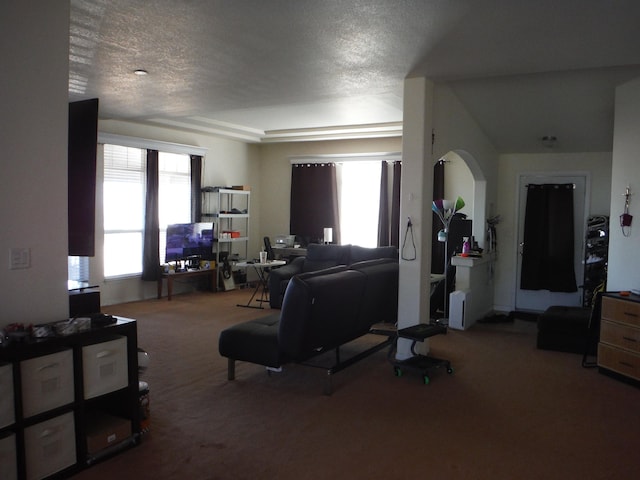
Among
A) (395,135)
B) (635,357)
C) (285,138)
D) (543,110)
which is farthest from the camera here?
(285,138)

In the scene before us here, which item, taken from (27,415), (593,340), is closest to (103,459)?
(27,415)

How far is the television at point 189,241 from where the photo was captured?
7.49 m

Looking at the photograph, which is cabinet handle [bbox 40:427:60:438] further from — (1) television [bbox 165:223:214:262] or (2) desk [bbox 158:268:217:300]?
(1) television [bbox 165:223:214:262]

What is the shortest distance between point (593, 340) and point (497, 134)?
2747 millimetres

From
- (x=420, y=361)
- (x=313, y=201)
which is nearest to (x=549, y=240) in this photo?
(x=420, y=361)

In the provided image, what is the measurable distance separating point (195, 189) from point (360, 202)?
277 cm

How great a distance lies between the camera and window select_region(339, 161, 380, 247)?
850cm

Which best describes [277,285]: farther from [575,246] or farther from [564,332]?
[575,246]

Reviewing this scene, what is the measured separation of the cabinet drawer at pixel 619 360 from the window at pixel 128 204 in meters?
6.02

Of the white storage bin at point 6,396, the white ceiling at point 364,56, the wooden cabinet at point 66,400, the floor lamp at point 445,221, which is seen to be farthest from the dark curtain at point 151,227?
the white storage bin at point 6,396

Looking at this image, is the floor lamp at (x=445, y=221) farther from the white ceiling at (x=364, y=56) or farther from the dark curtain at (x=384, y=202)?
the dark curtain at (x=384, y=202)

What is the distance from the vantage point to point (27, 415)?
2410 millimetres

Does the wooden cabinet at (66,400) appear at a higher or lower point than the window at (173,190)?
lower

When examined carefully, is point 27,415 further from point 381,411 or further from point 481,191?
point 481,191
